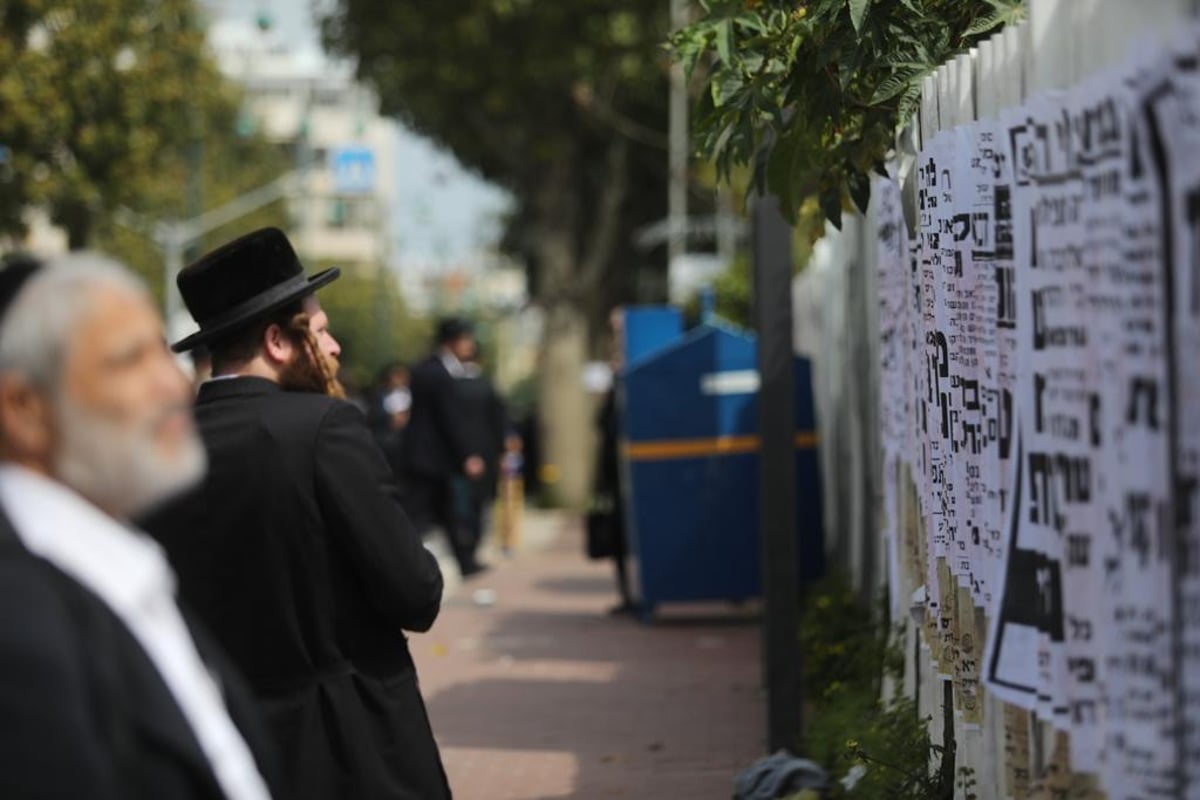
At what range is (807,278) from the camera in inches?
646

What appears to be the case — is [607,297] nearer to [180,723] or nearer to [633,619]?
[633,619]

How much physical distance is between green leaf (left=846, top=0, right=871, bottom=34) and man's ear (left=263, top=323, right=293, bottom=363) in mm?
1930

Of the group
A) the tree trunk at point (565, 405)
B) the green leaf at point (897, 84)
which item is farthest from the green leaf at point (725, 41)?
the tree trunk at point (565, 405)

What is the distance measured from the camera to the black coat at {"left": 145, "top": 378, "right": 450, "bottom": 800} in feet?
15.4

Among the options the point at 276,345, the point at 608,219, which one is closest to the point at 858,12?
the point at 276,345

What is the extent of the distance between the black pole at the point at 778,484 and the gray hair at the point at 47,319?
6.05 meters

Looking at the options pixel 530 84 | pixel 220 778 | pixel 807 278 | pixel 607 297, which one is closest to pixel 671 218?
pixel 607 297

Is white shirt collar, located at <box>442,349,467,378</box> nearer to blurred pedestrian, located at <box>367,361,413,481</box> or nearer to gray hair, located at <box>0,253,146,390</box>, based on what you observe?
blurred pedestrian, located at <box>367,361,413,481</box>

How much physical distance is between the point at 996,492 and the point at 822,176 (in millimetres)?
2459

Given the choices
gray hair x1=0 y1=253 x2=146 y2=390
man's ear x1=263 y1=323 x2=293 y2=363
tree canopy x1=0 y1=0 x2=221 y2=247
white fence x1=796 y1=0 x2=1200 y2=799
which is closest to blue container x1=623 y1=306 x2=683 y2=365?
white fence x1=796 y1=0 x2=1200 y2=799

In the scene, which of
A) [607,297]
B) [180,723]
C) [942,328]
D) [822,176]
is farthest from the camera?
[607,297]

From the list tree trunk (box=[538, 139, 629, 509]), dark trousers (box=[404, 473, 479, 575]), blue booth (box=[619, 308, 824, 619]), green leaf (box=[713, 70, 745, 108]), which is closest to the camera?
green leaf (box=[713, 70, 745, 108])

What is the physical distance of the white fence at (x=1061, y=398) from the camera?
3.67 m

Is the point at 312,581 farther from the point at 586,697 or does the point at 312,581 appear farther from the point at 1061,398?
the point at 586,697
